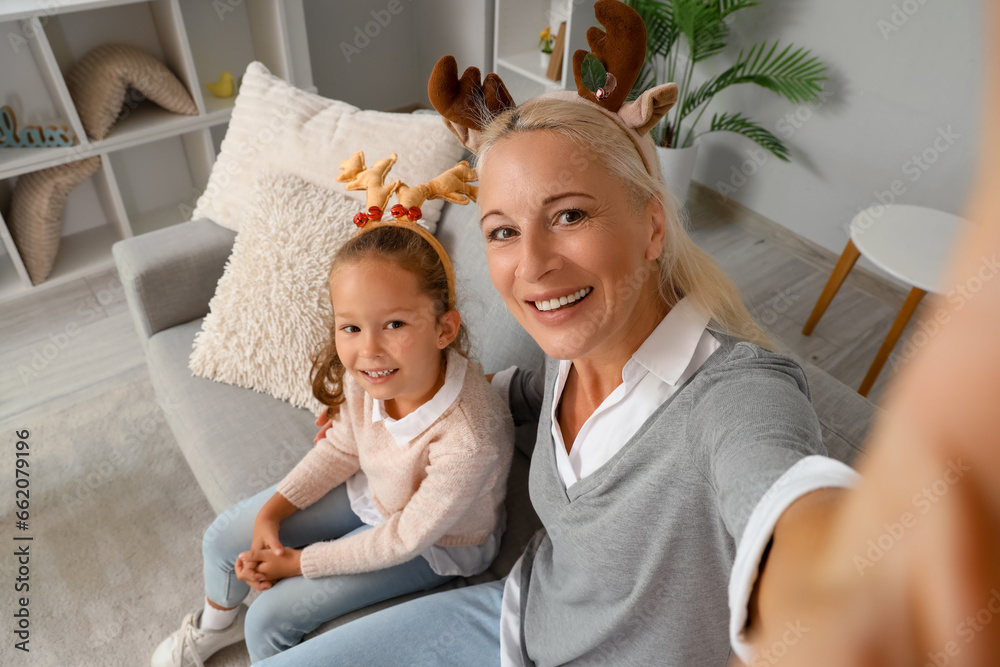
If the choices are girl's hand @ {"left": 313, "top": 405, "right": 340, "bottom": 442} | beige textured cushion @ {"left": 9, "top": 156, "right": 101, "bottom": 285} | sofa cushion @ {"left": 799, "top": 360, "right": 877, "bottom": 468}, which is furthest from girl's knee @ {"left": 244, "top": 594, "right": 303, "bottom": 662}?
beige textured cushion @ {"left": 9, "top": 156, "right": 101, "bottom": 285}

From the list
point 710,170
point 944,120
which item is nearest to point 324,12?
point 710,170

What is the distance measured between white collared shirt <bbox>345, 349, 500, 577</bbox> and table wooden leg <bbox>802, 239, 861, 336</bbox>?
169cm

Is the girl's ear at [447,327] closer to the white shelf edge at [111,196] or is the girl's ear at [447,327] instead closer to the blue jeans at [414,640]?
the blue jeans at [414,640]

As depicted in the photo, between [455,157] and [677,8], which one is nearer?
[455,157]

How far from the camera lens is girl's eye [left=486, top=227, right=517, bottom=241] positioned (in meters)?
0.86

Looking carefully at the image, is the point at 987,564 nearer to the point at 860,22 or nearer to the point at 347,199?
the point at 347,199

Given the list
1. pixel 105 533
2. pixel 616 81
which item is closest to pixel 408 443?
pixel 616 81

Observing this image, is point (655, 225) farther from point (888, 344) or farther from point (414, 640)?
point (888, 344)

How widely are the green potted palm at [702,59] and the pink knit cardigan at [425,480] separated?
5.36ft

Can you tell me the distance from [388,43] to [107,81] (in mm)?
1789

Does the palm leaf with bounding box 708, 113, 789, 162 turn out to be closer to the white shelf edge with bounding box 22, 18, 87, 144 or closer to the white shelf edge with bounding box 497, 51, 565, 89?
the white shelf edge with bounding box 497, 51, 565, 89

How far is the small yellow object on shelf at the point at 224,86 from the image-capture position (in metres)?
2.68

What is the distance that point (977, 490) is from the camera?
243mm

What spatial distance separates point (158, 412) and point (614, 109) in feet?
6.01
